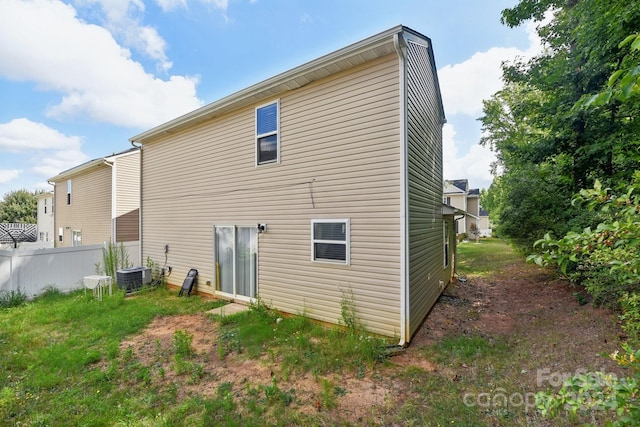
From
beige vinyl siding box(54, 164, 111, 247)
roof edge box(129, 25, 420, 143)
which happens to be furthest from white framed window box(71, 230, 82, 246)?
roof edge box(129, 25, 420, 143)

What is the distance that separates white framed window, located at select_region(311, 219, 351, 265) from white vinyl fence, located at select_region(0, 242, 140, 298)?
27.9ft

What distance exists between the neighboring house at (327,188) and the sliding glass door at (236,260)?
0.10 feet

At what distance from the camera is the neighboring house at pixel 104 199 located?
12297 millimetres

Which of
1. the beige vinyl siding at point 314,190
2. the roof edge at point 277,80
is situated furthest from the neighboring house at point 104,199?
the beige vinyl siding at point 314,190

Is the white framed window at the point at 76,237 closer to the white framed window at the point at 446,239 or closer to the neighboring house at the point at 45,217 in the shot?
the neighboring house at the point at 45,217

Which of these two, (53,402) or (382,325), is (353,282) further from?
(53,402)

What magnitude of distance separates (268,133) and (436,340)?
18.7ft

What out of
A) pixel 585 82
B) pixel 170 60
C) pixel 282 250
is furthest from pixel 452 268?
pixel 170 60

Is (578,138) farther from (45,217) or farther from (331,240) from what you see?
(45,217)

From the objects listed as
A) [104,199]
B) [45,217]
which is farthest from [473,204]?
[45,217]

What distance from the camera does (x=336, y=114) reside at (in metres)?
5.57

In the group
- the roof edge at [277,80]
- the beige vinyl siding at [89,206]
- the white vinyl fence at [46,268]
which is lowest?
the white vinyl fence at [46,268]

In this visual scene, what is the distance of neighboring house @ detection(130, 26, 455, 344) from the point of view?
491 cm

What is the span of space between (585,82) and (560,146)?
5.73 feet
